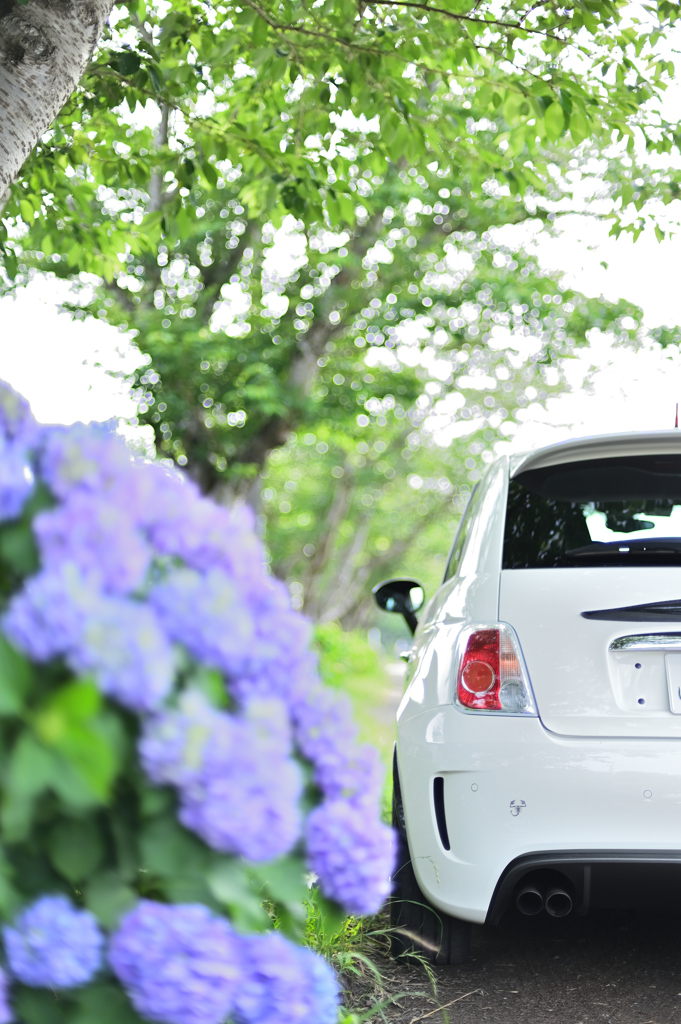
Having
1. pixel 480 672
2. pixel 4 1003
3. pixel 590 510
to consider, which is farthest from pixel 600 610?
pixel 4 1003

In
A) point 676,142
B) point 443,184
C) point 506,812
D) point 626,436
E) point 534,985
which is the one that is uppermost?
point 443,184

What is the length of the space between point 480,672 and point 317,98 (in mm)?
3030

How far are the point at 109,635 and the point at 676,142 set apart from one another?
15.3 feet

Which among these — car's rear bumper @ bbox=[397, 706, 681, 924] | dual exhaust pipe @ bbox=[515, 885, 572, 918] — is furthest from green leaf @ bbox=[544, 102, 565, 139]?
dual exhaust pipe @ bbox=[515, 885, 572, 918]

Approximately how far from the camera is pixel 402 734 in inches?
123

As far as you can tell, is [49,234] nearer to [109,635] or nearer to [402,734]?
[402,734]

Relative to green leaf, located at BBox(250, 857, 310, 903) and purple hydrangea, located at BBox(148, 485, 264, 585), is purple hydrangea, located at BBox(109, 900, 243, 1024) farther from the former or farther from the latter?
purple hydrangea, located at BBox(148, 485, 264, 585)

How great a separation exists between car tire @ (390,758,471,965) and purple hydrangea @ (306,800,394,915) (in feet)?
5.81

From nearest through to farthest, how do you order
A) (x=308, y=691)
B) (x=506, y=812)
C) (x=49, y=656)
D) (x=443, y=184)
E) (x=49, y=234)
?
(x=49, y=656) → (x=308, y=691) → (x=506, y=812) → (x=49, y=234) → (x=443, y=184)

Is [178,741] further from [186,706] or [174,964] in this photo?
[174,964]

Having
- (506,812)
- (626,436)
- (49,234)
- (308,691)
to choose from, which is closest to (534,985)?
(506,812)

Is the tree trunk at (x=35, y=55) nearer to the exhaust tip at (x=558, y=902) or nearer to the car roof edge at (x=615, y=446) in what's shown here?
the car roof edge at (x=615, y=446)

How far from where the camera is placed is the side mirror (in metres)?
4.50

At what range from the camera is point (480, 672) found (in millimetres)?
2869
